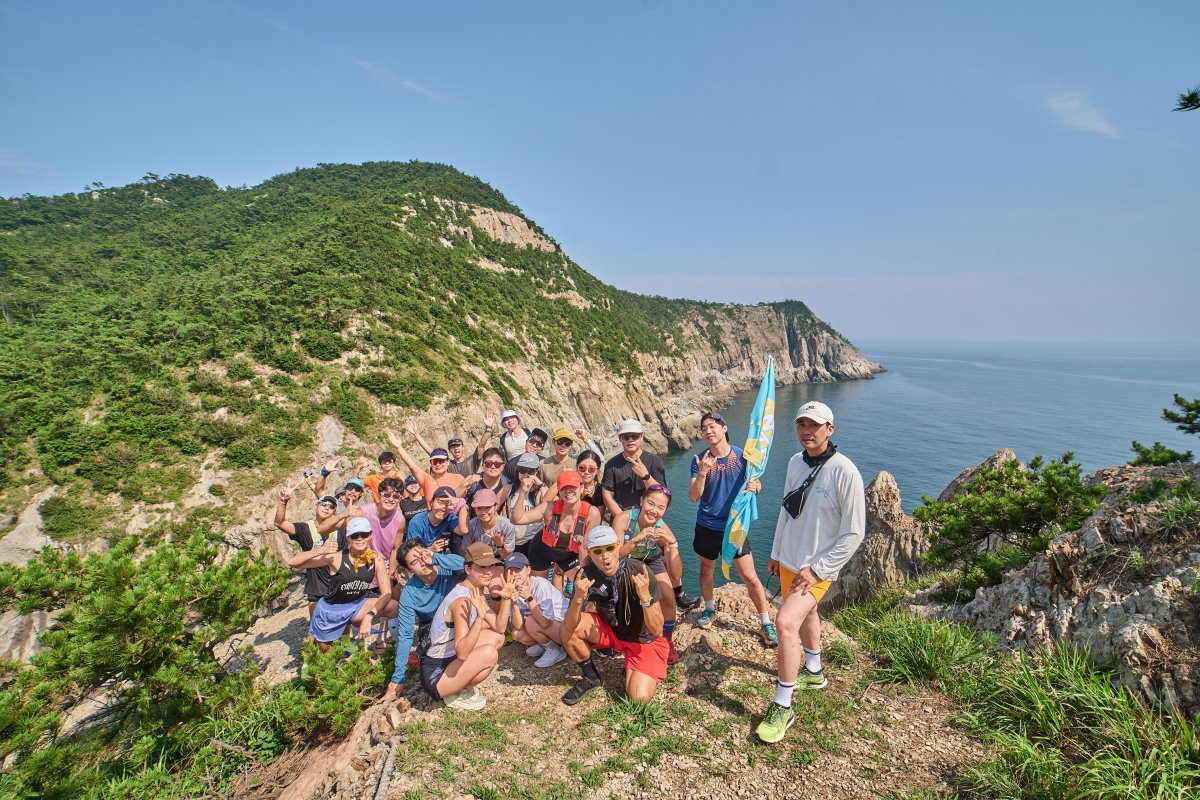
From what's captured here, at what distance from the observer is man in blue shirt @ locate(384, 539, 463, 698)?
5293 millimetres

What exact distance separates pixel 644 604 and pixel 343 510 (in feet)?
15.7

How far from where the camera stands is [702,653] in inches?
223

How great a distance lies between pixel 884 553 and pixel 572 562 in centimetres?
840

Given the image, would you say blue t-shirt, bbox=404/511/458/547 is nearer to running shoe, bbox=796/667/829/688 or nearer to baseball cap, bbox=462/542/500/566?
baseball cap, bbox=462/542/500/566

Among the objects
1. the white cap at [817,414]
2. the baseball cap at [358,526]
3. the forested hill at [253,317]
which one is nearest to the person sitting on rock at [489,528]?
the baseball cap at [358,526]

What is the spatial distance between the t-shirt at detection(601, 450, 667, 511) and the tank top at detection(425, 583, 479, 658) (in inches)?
91.8

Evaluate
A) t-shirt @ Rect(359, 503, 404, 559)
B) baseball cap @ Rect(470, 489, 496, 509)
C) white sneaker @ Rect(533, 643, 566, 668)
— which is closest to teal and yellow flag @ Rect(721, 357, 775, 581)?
white sneaker @ Rect(533, 643, 566, 668)

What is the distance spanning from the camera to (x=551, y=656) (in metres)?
5.90

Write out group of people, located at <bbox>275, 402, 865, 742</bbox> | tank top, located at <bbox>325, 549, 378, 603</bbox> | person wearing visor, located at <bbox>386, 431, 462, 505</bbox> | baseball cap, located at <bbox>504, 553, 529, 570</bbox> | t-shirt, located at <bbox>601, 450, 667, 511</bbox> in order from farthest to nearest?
person wearing visor, located at <bbox>386, 431, 462, 505</bbox> < t-shirt, located at <bbox>601, 450, 667, 511</bbox> < tank top, located at <bbox>325, 549, 378, 603</bbox> < baseball cap, located at <bbox>504, 553, 529, 570</bbox> < group of people, located at <bbox>275, 402, 865, 742</bbox>

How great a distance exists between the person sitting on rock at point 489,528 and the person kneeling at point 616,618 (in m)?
1.41

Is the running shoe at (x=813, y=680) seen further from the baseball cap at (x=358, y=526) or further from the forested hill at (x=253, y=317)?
the forested hill at (x=253, y=317)

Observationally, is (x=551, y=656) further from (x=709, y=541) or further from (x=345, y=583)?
(x=345, y=583)

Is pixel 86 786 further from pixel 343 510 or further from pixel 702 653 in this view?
pixel 702 653

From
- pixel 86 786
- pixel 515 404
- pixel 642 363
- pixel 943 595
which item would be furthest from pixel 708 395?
pixel 86 786
